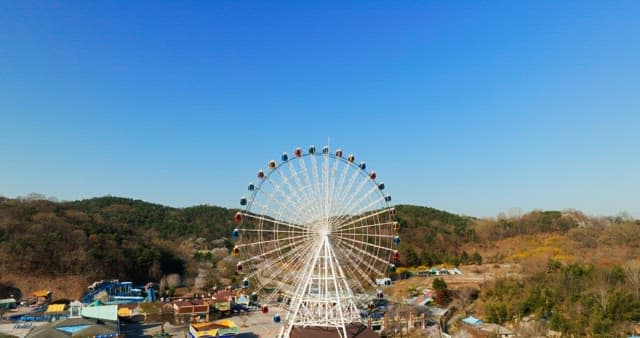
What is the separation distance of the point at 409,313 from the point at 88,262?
141 feet

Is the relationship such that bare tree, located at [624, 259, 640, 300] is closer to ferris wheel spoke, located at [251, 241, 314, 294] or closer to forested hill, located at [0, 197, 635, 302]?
ferris wheel spoke, located at [251, 241, 314, 294]

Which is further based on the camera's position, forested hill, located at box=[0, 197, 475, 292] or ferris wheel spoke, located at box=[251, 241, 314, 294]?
forested hill, located at box=[0, 197, 475, 292]

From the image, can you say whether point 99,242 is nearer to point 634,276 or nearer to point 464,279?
point 464,279

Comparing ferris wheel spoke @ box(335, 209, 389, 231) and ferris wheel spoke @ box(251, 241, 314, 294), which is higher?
ferris wheel spoke @ box(335, 209, 389, 231)

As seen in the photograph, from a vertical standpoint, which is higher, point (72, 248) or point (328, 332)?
point (72, 248)

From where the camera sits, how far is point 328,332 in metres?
24.8

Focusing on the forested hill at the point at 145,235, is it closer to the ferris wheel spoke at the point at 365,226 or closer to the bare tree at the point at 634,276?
the bare tree at the point at 634,276

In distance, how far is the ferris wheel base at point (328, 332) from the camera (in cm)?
2439

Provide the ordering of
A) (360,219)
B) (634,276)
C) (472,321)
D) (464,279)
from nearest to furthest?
(360,219) < (472,321) < (634,276) < (464,279)

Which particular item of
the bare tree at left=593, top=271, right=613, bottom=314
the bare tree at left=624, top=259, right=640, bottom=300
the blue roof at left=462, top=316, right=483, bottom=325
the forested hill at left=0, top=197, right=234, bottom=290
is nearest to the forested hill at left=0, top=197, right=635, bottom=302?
the forested hill at left=0, top=197, right=234, bottom=290

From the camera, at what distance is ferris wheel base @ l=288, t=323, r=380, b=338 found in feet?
80.0

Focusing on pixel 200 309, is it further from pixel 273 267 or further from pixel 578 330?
pixel 578 330

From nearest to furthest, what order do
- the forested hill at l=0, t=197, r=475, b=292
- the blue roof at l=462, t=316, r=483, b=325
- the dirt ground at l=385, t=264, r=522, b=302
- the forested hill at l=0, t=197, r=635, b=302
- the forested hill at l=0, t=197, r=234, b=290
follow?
the blue roof at l=462, t=316, r=483, b=325, the dirt ground at l=385, t=264, r=522, b=302, the forested hill at l=0, t=197, r=234, b=290, the forested hill at l=0, t=197, r=475, b=292, the forested hill at l=0, t=197, r=635, b=302

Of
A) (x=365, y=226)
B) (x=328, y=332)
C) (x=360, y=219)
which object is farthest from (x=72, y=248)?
(x=360, y=219)
